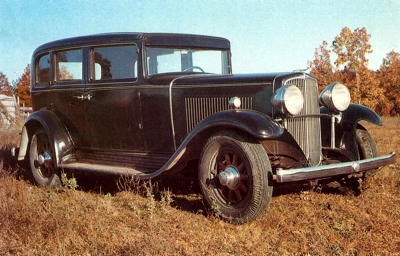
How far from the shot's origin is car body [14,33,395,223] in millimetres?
3875

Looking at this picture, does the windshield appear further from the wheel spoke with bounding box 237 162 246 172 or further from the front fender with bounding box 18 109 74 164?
the wheel spoke with bounding box 237 162 246 172

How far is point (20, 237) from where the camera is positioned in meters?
3.46

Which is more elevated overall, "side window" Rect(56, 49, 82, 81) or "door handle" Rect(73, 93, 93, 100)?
"side window" Rect(56, 49, 82, 81)

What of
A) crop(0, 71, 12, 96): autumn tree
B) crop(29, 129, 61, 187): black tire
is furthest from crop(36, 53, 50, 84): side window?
crop(0, 71, 12, 96): autumn tree

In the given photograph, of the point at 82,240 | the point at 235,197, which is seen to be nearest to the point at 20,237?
the point at 82,240

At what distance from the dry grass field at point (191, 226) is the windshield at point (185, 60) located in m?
1.44

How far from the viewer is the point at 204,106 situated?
451 cm

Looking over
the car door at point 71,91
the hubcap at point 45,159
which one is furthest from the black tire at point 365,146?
the hubcap at point 45,159

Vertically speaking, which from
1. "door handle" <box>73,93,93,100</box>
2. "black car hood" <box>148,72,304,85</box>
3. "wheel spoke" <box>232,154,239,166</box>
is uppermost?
"black car hood" <box>148,72,304,85</box>

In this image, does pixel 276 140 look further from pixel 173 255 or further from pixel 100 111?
pixel 100 111

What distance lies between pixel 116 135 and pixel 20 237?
205 cm

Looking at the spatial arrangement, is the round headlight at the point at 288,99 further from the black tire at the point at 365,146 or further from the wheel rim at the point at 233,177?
the black tire at the point at 365,146

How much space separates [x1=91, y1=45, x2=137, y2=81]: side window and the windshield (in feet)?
0.73

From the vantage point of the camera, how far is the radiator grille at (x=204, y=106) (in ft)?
13.9
